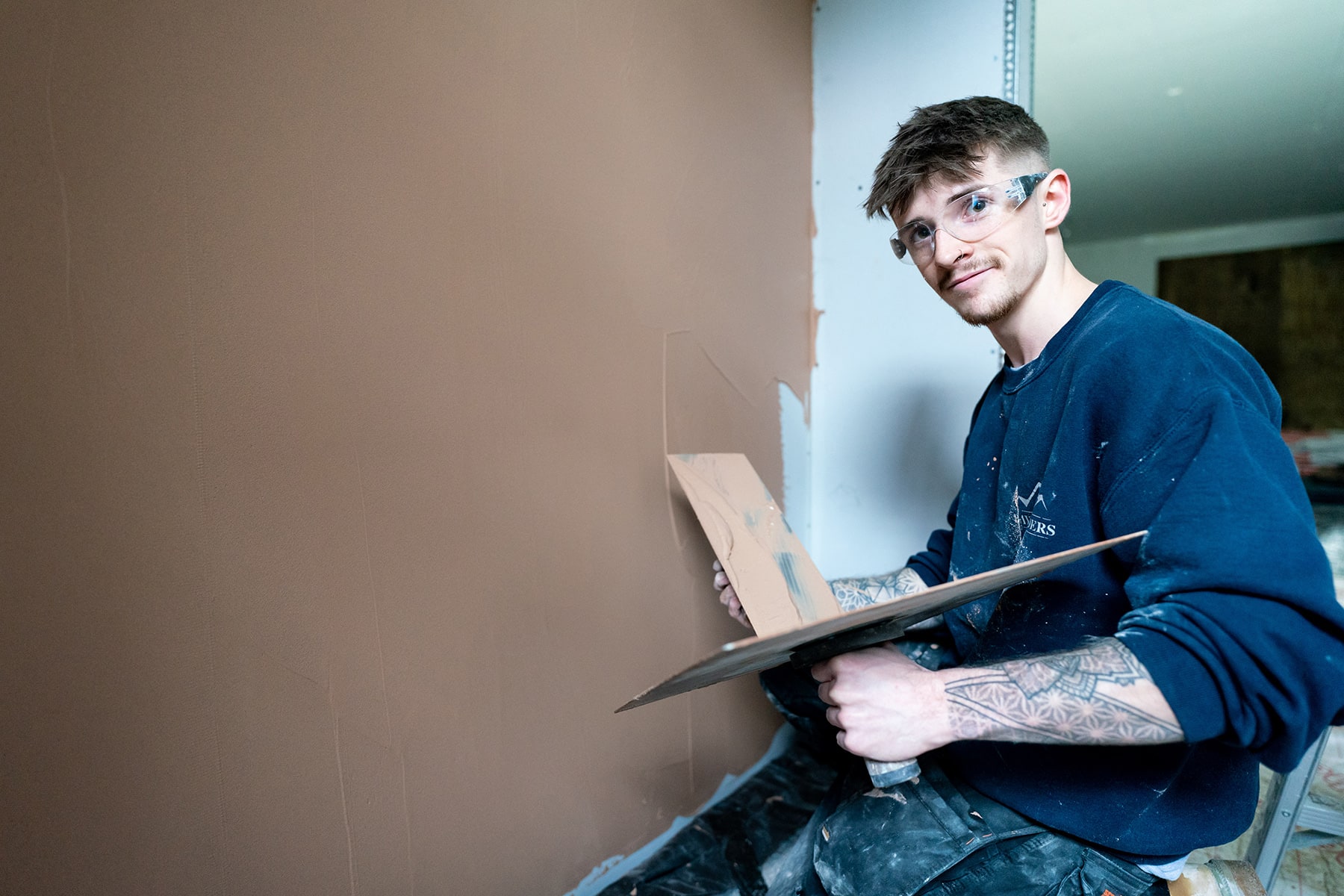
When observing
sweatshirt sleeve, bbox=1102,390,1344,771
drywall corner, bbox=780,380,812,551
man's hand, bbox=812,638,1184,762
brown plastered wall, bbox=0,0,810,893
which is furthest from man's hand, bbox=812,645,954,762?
drywall corner, bbox=780,380,812,551

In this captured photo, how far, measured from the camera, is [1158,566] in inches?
27.5

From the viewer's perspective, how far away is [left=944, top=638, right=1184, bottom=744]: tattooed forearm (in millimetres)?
663

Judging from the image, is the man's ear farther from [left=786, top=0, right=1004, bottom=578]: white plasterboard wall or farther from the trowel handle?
the trowel handle

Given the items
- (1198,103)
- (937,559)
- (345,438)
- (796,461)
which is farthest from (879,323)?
(1198,103)

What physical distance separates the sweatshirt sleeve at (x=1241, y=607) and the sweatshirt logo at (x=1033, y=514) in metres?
0.20

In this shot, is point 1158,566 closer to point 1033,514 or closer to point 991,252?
point 1033,514

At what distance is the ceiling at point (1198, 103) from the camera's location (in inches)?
72.1

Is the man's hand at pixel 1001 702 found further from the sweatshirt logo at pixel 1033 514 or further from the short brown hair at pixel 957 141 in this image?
the short brown hair at pixel 957 141

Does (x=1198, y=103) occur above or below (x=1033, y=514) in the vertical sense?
above

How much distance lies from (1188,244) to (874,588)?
363 centimetres

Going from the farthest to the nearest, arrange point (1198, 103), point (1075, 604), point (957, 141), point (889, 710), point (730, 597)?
1. point (1198, 103)
2. point (730, 597)
3. point (957, 141)
4. point (1075, 604)
5. point (889, 710)

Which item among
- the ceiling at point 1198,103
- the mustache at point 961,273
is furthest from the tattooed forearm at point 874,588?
the ceiling at point 1198,103

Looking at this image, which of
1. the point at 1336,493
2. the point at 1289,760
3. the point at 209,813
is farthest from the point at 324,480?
the point at 1336,493

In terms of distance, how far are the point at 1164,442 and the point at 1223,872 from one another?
0.61m
